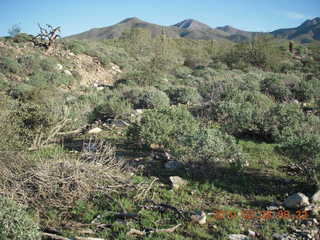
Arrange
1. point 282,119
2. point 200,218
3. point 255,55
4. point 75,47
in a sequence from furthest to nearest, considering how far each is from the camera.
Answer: point 255,55
point 75,47
point 282,119
point 200,218

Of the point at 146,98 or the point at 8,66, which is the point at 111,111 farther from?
the point at 8,66

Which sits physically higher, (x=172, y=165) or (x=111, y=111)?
(x=111, y=111)

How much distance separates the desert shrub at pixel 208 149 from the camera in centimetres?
575

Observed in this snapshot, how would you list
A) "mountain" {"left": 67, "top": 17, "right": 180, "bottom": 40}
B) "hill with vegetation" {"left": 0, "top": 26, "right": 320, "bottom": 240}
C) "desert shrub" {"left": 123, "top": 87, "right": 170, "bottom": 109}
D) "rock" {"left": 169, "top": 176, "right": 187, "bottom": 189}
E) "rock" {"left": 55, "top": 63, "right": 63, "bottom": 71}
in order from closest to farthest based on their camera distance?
"hill with vegetation" {"left": 0, "top": 26, "right": 320, "bottom": 240}, "rock" {"left": 169, "top": 176, "right": 187, "bottom": 189}, "desert shrub" {"left": 123, "top": 87, "right": 170, "bottom": 109}, "rock" {"left": 55, "top": 63, "right": 63, "bottom": 71}, "mountain" {"left": 67, "top": 17, "right": 180, "bottom": 40}

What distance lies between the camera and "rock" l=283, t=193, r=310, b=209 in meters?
4.39

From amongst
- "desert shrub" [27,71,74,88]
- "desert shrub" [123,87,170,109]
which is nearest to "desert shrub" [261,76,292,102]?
"desert shrub" [123,87,170,109]

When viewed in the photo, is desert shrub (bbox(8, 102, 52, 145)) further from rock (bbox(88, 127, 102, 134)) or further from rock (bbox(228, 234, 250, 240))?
rock (bbox(228, 234, 250, 240))

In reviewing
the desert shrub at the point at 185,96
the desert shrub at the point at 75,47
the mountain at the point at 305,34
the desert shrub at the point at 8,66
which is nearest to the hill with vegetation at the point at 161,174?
the desert shrub at the point at 185,96

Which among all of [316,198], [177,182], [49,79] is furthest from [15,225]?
[49,79]

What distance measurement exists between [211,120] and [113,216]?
5.39m

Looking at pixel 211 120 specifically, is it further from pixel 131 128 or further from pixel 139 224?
pixel 139 224

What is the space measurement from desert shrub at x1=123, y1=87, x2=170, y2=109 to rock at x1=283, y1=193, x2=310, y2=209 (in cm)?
656

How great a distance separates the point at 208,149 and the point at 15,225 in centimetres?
357

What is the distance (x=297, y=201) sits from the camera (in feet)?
14.5
